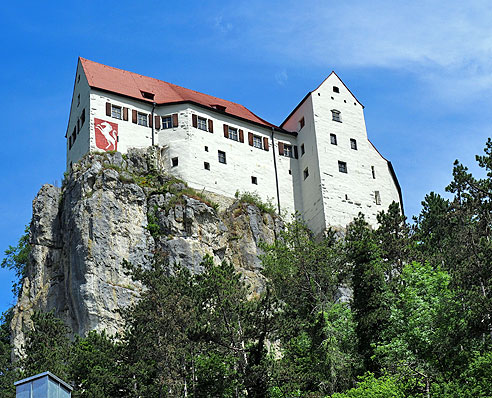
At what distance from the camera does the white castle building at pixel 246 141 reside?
2167 inches

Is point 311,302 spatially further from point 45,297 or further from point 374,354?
point 45,297

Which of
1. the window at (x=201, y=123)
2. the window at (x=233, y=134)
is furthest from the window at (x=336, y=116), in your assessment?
the window at (x=201, y=123)

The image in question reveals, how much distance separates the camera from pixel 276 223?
55.3 m

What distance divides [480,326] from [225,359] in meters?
10.4

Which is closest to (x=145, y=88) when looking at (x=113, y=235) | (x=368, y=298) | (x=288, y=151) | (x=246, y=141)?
(x=246, y=141)

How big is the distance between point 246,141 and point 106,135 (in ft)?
36.9

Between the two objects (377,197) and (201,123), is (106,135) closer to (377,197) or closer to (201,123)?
(201,123)

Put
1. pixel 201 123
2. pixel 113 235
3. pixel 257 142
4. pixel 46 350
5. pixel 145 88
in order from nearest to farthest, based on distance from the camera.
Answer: pixel 46 350
pixel 113 235
pixel 201 123
pixel 145 88
pixel 257 142

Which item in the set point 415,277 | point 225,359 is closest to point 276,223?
point 415,277

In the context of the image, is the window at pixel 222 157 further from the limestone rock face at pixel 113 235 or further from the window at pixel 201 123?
the limestone rock face at pixel 113 235

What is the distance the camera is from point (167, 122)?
57.0 m

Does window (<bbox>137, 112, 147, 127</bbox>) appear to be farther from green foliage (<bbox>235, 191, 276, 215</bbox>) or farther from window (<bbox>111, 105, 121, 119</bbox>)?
green foliage (<bbox>235, 191, 276, 215</bbox>)

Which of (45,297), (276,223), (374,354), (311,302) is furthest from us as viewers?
(276,223)

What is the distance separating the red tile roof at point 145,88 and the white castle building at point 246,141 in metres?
0.11
